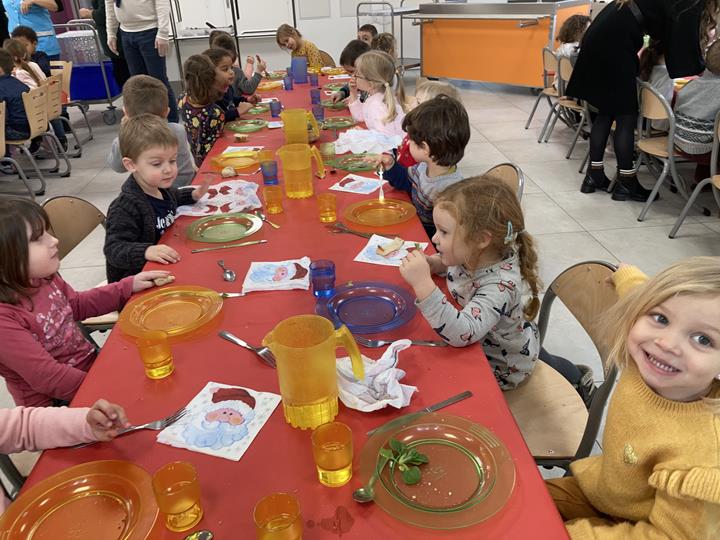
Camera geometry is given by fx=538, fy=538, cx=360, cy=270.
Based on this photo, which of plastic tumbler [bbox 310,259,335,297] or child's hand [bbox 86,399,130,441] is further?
plastic tumbler [bbox 310,259,335,297]

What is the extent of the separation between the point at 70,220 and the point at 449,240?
63.2 inches

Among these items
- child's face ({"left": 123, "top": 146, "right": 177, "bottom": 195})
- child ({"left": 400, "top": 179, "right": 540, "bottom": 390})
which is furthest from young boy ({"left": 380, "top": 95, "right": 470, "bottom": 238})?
child's face ({"left": 123, "top": 146, "right": 177, "bottom": 195})

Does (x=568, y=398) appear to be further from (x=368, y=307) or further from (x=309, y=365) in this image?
(x=309, y=365)

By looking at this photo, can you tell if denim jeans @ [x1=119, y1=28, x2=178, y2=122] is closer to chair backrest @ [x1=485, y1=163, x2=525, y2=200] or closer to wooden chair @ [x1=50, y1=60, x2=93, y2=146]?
wooden chair @ [x1=50, y1=60, x2=93, y2=146]

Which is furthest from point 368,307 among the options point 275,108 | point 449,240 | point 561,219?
point 561,219

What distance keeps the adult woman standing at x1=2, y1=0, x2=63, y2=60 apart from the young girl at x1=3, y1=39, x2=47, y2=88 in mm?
1283

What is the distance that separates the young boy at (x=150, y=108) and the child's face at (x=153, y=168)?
0.71m

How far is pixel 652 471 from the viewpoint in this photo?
110 centimetres

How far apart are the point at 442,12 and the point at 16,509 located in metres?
8.17

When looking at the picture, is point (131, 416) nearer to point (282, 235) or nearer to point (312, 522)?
point (312, 522)

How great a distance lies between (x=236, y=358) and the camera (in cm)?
133

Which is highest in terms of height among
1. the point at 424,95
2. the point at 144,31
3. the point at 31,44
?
the point at 144,31

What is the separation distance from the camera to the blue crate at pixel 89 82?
6930mm

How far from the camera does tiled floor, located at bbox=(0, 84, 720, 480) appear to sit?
3446 mm
